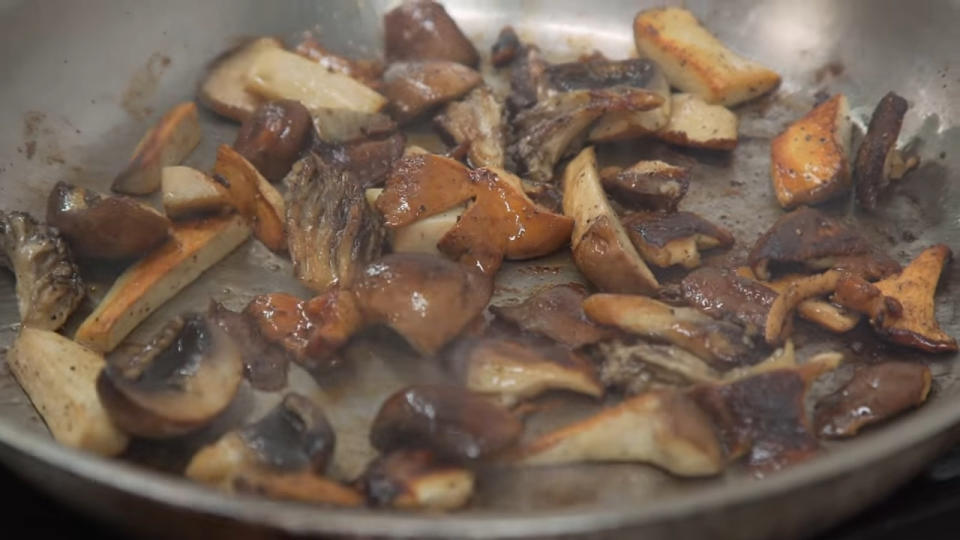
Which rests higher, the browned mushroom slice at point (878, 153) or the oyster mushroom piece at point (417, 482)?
the browned mushroom slice at point (878, 153)

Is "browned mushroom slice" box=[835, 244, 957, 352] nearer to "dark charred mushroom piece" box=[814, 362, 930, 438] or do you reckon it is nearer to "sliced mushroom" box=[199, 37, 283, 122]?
"dark charred mushroom piece" box=[814, 362, 930, 438]

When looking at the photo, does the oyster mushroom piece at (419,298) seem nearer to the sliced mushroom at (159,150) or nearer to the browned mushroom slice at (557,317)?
the browned mushroom slice at (557,317)

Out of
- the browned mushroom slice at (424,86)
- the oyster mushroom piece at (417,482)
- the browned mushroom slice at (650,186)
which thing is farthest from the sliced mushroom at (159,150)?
the oyster mushroom piece at (417,482)

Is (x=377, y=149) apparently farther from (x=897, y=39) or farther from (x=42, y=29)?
(x=897, y=39)

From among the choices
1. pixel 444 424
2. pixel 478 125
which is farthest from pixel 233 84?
pixel 444 424

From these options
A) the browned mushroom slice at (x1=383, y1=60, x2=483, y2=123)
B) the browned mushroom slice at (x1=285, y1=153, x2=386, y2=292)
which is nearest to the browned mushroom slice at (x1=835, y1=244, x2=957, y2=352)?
the browned mushroom slice at (x1=285, y1=153, x2=386, y2=292)

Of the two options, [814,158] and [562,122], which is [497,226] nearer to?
[562,122]

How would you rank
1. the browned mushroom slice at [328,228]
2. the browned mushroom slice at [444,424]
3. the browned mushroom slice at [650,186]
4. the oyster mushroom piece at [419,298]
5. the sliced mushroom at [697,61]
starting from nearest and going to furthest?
the browned mushroom slice at [444,424], the oyster mushroom piece at [419,298], the browned mushroom slice at [328,228], the browned mushroom slice at [650,186], the sliced mushroom at [697,61]

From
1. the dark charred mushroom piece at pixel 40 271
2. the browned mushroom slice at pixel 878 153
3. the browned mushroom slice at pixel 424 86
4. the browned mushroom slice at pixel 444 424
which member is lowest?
the dark charred mushroom piece at pixel 40 271
